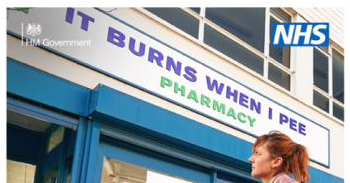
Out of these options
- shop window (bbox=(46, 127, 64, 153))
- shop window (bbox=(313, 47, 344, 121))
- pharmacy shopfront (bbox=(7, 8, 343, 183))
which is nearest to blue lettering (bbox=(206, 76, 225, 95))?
pharmacy shopfront (bbox=(7, 8, 343, 183))

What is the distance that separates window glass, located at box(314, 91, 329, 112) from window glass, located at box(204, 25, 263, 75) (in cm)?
113

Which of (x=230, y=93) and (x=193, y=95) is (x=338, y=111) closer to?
(x=230, y=93)

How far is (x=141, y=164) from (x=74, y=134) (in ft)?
2.77

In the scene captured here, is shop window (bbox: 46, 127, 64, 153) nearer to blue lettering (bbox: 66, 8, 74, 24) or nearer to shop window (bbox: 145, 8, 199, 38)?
blue lettering (bbox: 66, 8, 74, 24)

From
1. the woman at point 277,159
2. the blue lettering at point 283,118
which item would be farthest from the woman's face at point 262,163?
the blue lettering at point 283,118

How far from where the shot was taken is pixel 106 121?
5.46 m

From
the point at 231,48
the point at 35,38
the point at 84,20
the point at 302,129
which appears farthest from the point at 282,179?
the point at 231,48

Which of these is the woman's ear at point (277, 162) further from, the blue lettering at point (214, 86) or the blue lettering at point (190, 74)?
the blue lettering at point (214, 86)

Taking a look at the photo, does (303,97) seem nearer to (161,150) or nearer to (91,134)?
(161,150)

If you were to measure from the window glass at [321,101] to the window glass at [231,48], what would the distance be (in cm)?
113

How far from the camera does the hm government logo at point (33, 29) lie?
16.6 feet

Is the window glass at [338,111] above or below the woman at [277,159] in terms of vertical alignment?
above

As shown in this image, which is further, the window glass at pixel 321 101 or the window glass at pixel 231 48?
the window glass at pixel 321 101

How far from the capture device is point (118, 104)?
5441 millimetres
